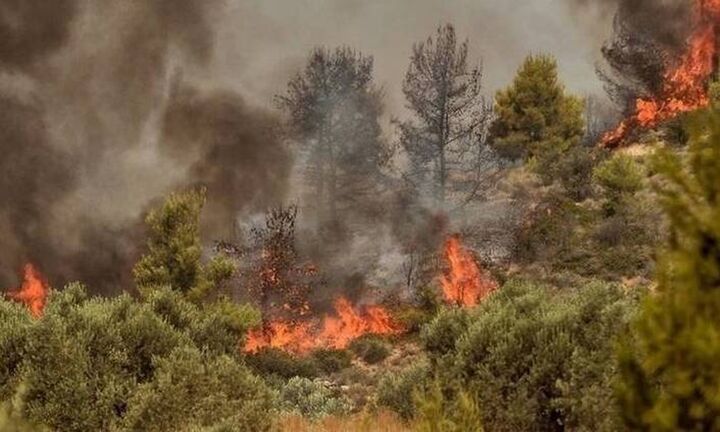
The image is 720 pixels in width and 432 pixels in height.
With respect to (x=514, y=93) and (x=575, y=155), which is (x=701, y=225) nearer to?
(x=575, y=155)

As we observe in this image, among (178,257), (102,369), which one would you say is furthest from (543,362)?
(178,257)

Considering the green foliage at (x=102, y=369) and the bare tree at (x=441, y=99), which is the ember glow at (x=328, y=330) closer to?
the bare tree at (x=441, y=99)

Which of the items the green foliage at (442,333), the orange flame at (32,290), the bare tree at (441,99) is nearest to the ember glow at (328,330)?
the orange flame at (32,290)

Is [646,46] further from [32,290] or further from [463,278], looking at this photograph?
[32,290]

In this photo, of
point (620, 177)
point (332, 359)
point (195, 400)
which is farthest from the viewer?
point (620, 177)

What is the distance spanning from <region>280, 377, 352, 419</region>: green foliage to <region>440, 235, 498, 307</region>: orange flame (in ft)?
63.9

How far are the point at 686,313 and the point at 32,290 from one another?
165 ft

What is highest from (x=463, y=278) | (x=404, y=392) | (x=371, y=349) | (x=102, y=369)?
(x=463, y=278)

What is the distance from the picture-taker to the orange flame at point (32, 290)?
4450cm

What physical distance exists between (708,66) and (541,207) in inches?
773

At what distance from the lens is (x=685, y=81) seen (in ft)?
187

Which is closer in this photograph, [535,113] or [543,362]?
[543,362]

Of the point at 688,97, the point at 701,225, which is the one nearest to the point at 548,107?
the point at 688,97

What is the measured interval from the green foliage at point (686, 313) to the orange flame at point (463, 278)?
37697 millimetres
